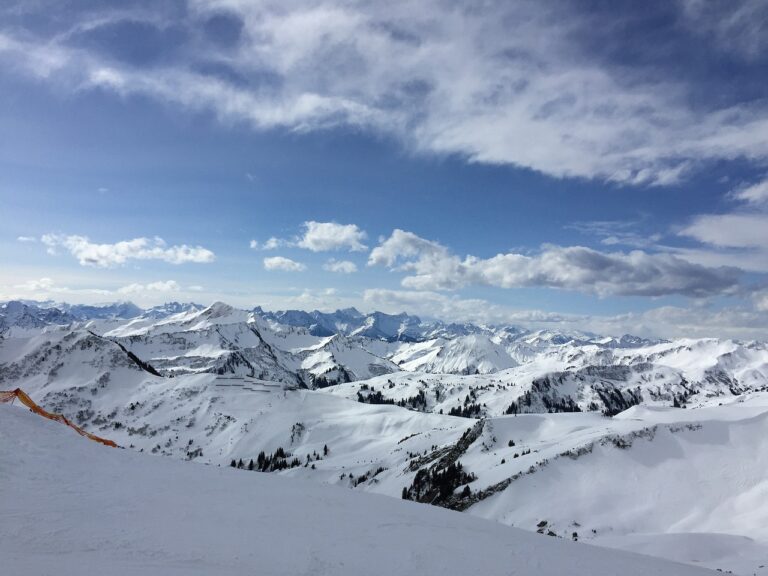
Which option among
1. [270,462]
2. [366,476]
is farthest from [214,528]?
[270,462]

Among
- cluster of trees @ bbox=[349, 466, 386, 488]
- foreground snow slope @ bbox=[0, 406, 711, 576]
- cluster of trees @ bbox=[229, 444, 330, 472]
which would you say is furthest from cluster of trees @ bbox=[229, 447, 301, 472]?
foreground snow slope @ bbox=[0, 406, 711, 576]

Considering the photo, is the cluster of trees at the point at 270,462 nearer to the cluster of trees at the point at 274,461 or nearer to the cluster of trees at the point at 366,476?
the cluster of trees at the point at 274,461

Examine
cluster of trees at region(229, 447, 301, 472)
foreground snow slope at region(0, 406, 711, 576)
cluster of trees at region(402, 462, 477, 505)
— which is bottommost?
cluster of trees at region(229, 447, 301, 472)

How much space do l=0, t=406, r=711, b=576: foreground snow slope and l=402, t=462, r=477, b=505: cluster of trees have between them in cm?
6658

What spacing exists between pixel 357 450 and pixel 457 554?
535 ft

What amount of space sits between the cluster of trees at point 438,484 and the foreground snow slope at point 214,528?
6658 centimetres

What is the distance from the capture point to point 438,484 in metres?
96.3

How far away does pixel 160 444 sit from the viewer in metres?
198

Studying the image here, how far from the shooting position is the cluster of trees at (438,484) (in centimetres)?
8994

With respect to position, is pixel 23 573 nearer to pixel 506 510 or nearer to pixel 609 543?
pixel 609 543

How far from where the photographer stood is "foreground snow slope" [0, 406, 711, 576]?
1430 centimetres

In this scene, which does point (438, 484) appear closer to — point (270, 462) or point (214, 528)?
point (214, 528)

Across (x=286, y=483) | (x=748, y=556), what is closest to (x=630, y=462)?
(x=748, y=556)

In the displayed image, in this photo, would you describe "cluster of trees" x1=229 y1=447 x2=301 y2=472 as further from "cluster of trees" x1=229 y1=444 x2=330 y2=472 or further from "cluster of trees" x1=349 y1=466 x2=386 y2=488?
"cluster of trees" x1=349 y1=466 x2=386 y2=488
